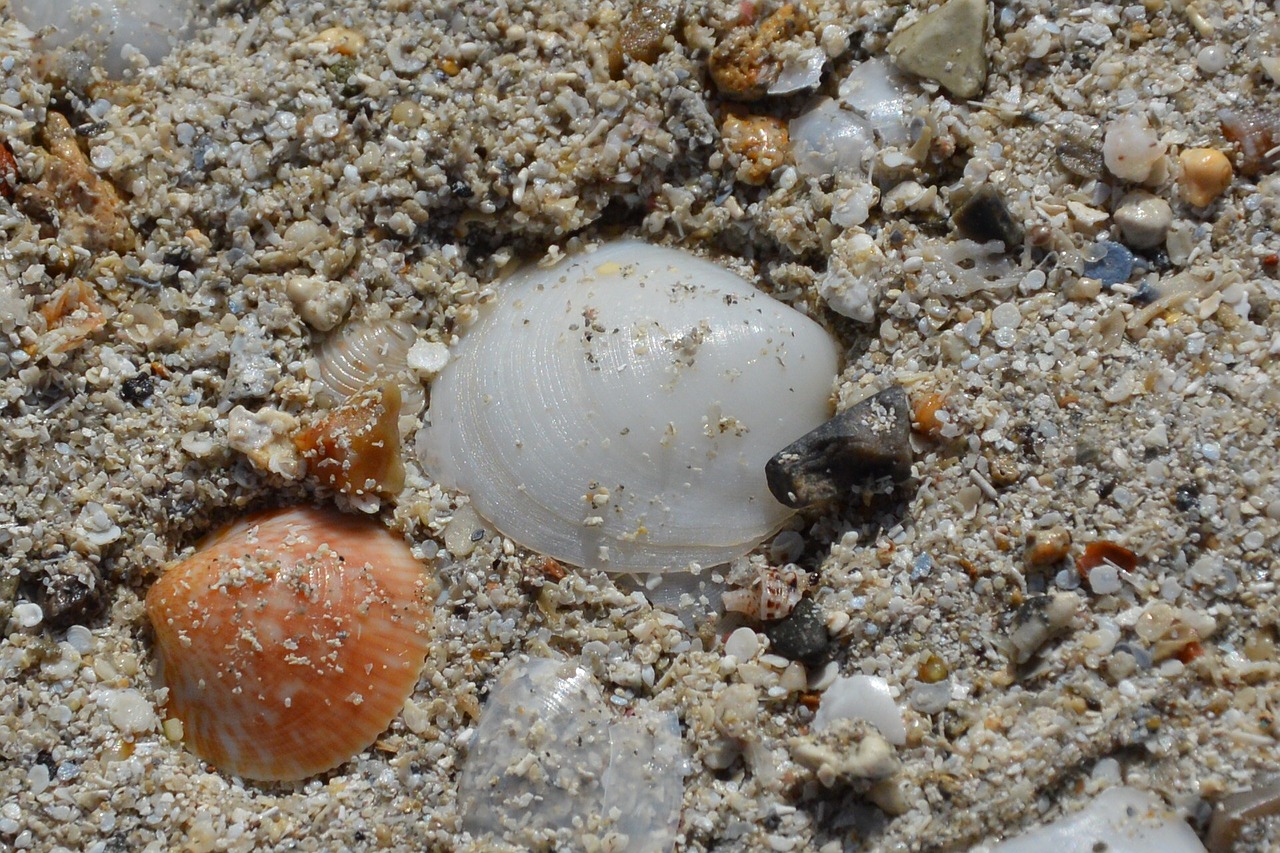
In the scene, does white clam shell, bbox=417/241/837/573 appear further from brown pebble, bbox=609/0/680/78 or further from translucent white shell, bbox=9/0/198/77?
translucent white shell, bbox=9/0/198/77

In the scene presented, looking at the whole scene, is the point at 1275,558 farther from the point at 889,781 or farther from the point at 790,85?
the point at 790,85

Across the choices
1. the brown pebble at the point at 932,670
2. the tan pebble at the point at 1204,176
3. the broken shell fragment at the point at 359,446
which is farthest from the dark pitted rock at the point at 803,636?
the tan pebble at the point at 1204,176

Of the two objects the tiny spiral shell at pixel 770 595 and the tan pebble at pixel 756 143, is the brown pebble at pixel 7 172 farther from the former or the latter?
the tiny spiral shell at pixel 770 595

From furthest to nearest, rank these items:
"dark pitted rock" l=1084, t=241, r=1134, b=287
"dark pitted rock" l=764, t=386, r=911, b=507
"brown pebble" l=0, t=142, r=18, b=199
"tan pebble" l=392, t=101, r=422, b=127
Answer: "tan pebble" l=392, t=101, r=422, b=127 → "brown pebble" l=0, t=142, r=18, b=199 → "dark pitted rock" l=1084, t=241, r=1134, b=287 → "dark pitted rock" l=764, t=386, r=911, b=507

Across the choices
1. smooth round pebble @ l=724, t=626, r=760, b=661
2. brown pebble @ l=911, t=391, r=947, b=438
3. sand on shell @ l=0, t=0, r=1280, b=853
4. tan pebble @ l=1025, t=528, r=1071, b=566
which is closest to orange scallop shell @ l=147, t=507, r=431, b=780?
sand on shell @ l=0, t=0, r=1280, b=853

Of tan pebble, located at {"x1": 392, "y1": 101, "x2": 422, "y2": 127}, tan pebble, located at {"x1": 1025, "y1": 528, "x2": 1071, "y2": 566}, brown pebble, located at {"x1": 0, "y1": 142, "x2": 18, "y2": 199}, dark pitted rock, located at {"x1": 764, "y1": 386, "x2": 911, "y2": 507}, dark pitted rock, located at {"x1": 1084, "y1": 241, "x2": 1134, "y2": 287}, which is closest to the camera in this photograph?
tan pebble, located at {"x1": 1025, "y1": 528, "x2": 1071, "y2": 566}

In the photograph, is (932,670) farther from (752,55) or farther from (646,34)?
(646,34)

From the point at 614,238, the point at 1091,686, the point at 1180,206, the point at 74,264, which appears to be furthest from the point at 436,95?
the point at 1091,686
